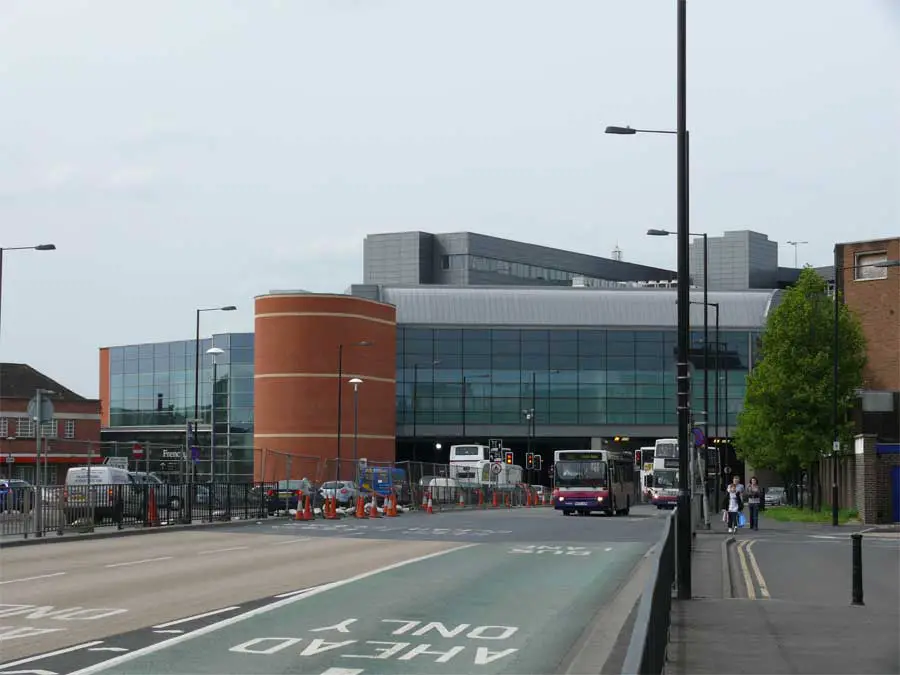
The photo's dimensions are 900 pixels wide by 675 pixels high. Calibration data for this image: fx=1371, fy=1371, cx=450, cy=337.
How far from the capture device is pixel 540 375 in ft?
356

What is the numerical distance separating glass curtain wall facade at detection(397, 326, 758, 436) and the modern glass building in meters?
0.08

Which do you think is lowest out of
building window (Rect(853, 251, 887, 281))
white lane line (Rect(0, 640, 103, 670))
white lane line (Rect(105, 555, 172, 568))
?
white lane line (Rect(105, 555, 172, 568))

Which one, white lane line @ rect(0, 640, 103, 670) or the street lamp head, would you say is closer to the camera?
white lane line @ rect(0, 640, 103, 670)

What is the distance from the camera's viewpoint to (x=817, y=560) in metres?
29.0

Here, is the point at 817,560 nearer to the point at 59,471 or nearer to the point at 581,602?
the point at 581,602

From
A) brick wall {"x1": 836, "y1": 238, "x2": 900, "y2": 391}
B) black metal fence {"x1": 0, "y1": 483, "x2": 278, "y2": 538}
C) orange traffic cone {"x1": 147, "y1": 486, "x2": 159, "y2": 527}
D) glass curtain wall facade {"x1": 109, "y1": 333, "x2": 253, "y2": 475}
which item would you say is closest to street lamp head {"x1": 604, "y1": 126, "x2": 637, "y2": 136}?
black metal fence {"x1": 0, "y1": 483, "x2": 278, "y2": 538}

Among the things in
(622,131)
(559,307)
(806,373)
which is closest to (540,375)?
(559,307)

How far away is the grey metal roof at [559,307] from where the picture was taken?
109000 millimetres

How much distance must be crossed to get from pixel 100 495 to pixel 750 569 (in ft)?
55.5

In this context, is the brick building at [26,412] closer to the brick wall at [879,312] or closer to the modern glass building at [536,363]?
the modern glass building at [536,363]

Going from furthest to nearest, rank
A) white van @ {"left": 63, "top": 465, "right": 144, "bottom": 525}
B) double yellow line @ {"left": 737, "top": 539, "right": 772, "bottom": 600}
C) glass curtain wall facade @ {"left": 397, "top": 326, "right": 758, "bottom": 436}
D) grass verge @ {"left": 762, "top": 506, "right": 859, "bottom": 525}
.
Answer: glass curtain wall facade @ {"left": 397, "top": 326, "right": 758, "bottom": 436}
grass verge @ {"left": 762, "top": 506, "right": 859, "bottom": 525}
white van @ {"left": 63, "top": 465, "right": 144, "bottom": 525}
double yellow line @ {"left": 737, "top": 539, "right": 772, "bottom": 600}

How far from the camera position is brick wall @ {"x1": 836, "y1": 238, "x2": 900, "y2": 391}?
2534 inches

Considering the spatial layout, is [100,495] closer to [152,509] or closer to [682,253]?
[152,509]

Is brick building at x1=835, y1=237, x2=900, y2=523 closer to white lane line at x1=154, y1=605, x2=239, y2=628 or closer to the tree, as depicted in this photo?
the tree
